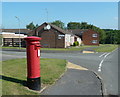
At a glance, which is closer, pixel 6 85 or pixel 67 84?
pixel 6 85

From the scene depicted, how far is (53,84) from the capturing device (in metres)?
7.10

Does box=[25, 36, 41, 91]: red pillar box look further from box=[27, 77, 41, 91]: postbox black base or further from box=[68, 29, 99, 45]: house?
box=[68, 29, 99, 45]: house

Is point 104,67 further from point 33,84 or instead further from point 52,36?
point 52,36

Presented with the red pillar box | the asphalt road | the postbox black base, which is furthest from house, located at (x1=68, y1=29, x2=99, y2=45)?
the postbox black base

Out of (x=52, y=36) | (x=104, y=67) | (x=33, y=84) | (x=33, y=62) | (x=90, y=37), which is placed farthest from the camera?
(x=90, y=37)

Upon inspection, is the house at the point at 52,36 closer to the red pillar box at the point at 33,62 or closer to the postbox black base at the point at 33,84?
the red pillar box at the point at 33,62

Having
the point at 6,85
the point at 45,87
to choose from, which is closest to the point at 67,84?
the point at 45,87

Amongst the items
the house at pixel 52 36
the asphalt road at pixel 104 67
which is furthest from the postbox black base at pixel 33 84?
the house at pixel 52 36

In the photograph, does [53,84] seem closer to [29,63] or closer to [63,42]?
[29,63]

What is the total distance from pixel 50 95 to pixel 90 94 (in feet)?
4.18

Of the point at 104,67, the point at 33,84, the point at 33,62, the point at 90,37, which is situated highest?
the point at 90,37

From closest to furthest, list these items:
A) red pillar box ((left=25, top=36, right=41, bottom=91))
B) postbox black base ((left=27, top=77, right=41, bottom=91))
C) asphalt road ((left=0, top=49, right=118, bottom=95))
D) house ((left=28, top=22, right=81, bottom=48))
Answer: postbox black base ((left=27, top=77, right=41, bottom=91)), red pillar box ((left=25, top=36, right=41, bottom=91)), asphalt road ((left=0, top=49, right=118, bottom=95)), house ((left=28, top=22, right=81, bottom=48))

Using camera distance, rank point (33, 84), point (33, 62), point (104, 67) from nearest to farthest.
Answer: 1. point (33, 84)
2. point (33, 62)
3. point (104, 67)

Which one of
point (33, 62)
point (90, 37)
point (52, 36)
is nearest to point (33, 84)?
point (33, 62)
